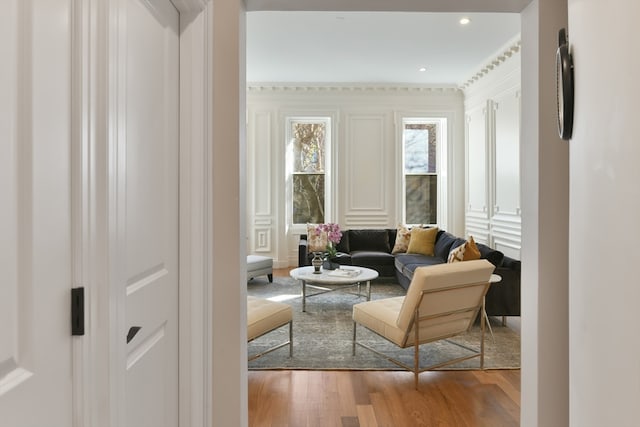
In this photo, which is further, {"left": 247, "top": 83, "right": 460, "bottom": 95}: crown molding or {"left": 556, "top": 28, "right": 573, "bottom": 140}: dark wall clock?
{"left": 247, "top": 83, "right": 460, "bottom": 95}: crown molding

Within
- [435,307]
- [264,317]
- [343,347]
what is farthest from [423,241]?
[264,317]

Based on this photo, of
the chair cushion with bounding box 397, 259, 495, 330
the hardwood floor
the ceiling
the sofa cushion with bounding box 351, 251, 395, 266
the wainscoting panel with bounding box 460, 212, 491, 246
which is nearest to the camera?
the hardwood floor

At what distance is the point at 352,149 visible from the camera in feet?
22.6

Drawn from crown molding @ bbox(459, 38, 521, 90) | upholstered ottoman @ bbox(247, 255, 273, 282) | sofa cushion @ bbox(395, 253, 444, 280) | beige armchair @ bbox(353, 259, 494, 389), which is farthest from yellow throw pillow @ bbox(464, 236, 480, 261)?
upholstered ottoman @ bbox(247, 255, 273, 282)

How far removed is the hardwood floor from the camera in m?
2.26

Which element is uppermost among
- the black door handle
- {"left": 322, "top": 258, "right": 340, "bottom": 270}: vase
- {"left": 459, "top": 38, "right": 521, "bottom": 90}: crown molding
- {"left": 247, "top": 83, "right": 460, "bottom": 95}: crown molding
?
{"left": 247, "top": 83, "right": 460, "bottom": 95}: crown molding

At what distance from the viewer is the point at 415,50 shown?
5215mm

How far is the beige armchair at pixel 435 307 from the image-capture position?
253cm

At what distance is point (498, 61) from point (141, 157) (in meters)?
5.40

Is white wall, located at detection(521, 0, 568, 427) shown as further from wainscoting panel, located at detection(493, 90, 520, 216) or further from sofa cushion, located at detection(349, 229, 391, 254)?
sofa cushion, located at detection(349, 229, 391, 254)
